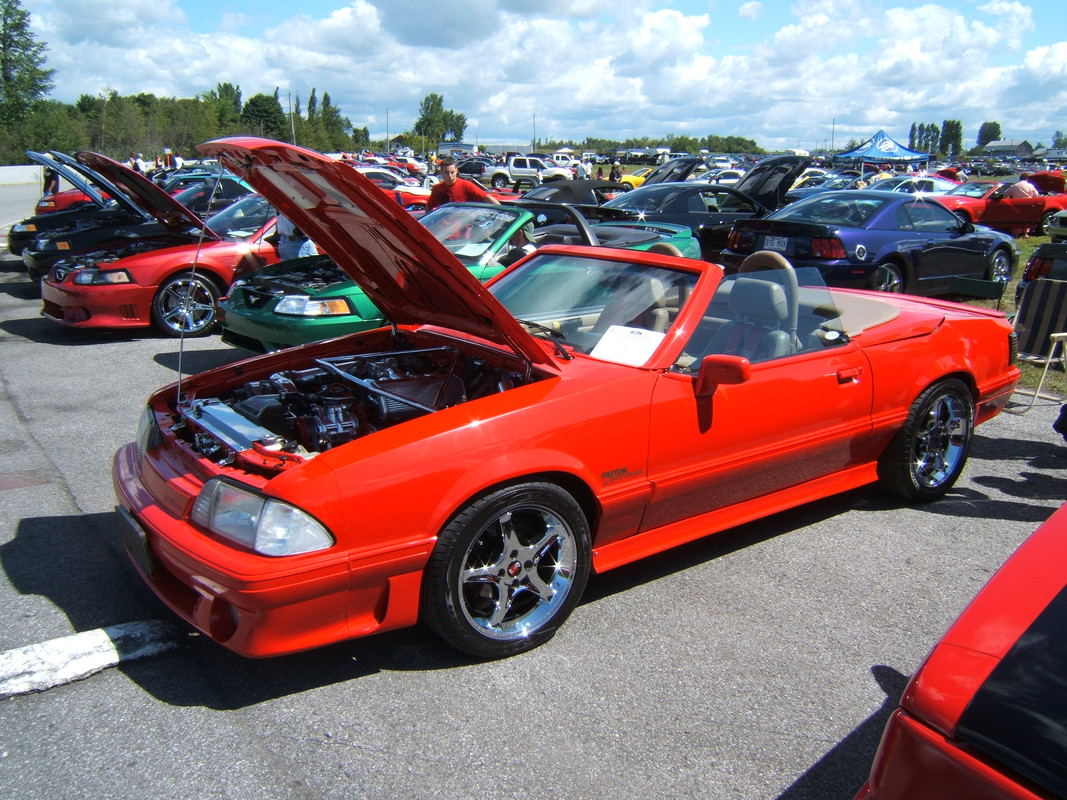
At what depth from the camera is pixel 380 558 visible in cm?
263

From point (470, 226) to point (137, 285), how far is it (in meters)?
3.51

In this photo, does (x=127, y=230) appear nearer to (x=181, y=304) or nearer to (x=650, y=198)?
(x=181, y=304)

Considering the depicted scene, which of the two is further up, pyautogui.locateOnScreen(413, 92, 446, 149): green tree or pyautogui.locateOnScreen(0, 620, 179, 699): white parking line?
pyautogui.locateOnScreen(413, 92, 446, 149): green tree

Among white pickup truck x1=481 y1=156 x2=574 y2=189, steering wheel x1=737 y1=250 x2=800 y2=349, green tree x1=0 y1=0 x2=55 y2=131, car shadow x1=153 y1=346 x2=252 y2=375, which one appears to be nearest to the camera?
steering wheel x1=737 y1=250 x2=800 y2=349

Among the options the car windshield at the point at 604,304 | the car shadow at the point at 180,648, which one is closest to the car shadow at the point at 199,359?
the car shadow at the point at 180,648

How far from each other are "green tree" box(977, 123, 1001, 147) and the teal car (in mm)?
181251

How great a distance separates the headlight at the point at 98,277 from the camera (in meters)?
7.99

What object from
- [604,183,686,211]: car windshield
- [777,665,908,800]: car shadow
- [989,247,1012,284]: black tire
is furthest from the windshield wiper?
[989,247,1012,284]: black tire

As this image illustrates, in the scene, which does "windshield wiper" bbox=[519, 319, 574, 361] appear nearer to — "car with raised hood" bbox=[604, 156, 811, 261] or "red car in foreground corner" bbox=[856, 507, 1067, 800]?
"red car in foreground corner" bbox=[856, 507, 1067, 800]

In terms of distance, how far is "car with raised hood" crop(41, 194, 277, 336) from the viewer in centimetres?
801

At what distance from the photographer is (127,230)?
31.8 ft

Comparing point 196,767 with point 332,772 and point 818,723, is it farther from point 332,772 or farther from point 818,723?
point 818,723

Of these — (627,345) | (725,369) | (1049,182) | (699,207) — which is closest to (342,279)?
(627,345)

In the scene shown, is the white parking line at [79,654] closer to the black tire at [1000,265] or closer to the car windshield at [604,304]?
the car windshield at [604,304]
